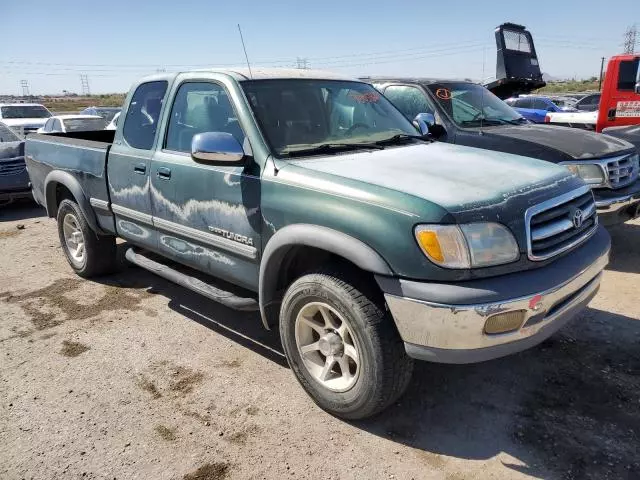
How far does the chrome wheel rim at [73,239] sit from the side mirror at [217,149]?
2785mm

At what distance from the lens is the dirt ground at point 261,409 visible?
2646 millimetres

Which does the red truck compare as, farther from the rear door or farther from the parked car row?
the rear door

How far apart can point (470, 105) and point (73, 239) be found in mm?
4849

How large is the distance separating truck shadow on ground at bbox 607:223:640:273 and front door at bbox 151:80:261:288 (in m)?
4.03

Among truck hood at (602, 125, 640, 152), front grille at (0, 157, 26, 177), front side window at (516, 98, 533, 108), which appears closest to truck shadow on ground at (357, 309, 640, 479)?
truck hood at (602, 125, 640, 152)

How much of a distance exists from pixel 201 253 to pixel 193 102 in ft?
3.64

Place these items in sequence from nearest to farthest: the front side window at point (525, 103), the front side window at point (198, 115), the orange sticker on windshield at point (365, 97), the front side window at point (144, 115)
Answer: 1. the front side window at point (198, 115)
2. the orange sticker on windshield at point (365, 97)
3. the front side window at point (144, 115)
4. the front side window at point (525, 103)

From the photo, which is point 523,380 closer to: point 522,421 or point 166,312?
point 522,421

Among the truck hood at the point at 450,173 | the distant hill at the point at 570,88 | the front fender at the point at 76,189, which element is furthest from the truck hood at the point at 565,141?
the distant hill at the point at 570,88

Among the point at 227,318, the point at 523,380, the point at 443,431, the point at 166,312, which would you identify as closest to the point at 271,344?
the point at 227,318

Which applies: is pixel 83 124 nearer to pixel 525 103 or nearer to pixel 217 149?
pixel 217 149

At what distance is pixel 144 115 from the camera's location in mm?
Result: 4285

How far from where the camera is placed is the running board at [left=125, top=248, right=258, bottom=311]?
11.2 ft

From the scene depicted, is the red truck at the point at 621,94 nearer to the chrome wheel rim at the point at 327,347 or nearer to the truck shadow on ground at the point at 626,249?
the truck shadow on ground at the point at 626,249
